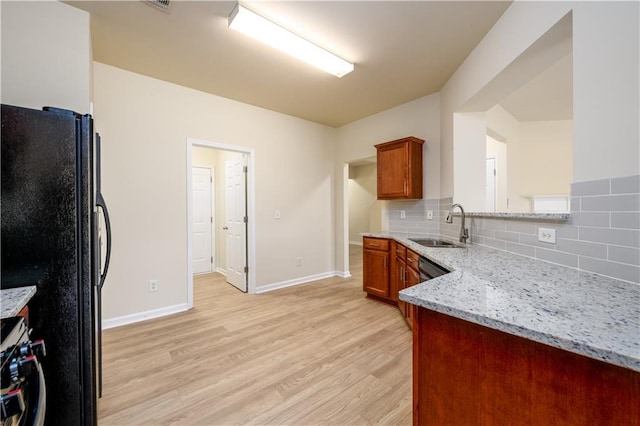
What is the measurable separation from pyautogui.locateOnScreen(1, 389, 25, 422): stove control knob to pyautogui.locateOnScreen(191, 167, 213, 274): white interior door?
14.2 ft

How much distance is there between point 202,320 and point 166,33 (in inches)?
109

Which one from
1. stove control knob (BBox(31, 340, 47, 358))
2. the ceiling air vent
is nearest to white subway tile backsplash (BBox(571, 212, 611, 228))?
stove control knob (BBox(31, 340, 47, 358))

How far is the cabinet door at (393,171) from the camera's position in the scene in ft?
10.7

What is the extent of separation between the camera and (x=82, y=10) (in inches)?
73.8

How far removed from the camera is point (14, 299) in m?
0.98

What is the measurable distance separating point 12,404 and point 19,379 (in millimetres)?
87

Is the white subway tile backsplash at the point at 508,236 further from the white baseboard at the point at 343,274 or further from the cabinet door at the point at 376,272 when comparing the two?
the white baseboard at the point at 343,274

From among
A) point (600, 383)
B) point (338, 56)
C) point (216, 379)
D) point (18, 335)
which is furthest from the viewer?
point (338, 56)

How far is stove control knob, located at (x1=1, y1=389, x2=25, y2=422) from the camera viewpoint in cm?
64

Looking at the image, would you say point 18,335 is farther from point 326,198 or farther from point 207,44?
point 326,198

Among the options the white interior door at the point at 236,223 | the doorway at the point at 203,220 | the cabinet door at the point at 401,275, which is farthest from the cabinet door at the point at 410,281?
the doorway at the point at 203,220

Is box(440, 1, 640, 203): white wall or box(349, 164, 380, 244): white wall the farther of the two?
box(349, 164, 380, 244): white wall

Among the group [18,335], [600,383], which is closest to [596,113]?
[600,383]

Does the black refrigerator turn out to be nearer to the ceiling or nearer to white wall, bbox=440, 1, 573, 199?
the ceiling
